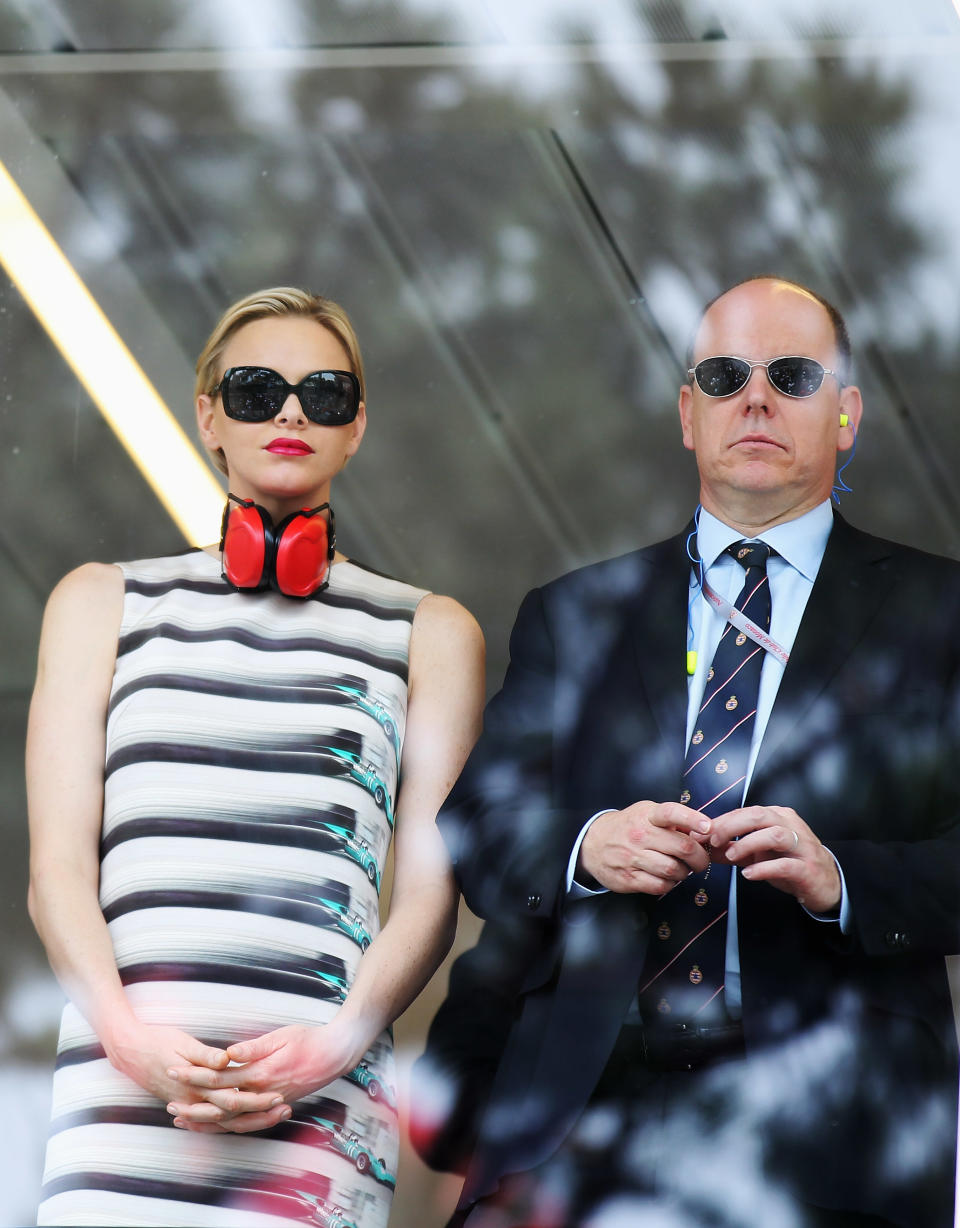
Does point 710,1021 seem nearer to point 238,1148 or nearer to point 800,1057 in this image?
point 800,1057

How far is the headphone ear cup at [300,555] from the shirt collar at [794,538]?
583 millimetres

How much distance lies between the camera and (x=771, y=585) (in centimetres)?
245

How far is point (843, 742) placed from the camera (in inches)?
89.4

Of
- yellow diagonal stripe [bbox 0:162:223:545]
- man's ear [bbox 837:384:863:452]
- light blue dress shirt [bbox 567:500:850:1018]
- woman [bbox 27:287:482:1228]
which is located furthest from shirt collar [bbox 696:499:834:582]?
yellow diagonal stripe [bbox 0:162:223:545]

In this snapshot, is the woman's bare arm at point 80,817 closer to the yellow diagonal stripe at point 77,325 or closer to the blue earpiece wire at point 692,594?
the yellow diagonal stripe at point 77,325

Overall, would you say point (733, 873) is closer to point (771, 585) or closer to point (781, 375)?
point (771, 585)

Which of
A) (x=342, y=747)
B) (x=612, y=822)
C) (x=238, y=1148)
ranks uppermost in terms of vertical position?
(x=342, y=747)

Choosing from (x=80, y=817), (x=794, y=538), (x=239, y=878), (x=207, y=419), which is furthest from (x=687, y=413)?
(x=80, y=817)

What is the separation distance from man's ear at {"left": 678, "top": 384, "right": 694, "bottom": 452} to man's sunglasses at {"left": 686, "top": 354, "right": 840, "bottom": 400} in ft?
0.31

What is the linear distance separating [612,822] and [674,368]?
3.80 ft

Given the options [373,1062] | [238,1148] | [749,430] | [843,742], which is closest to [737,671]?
[843,742]

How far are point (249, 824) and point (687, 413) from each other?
3.16 feet

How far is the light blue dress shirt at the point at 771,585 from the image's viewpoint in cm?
236

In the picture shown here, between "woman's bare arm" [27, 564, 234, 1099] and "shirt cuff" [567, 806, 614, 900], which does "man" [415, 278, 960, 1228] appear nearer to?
"shirt cuff" [567, 806, 614, 900]
